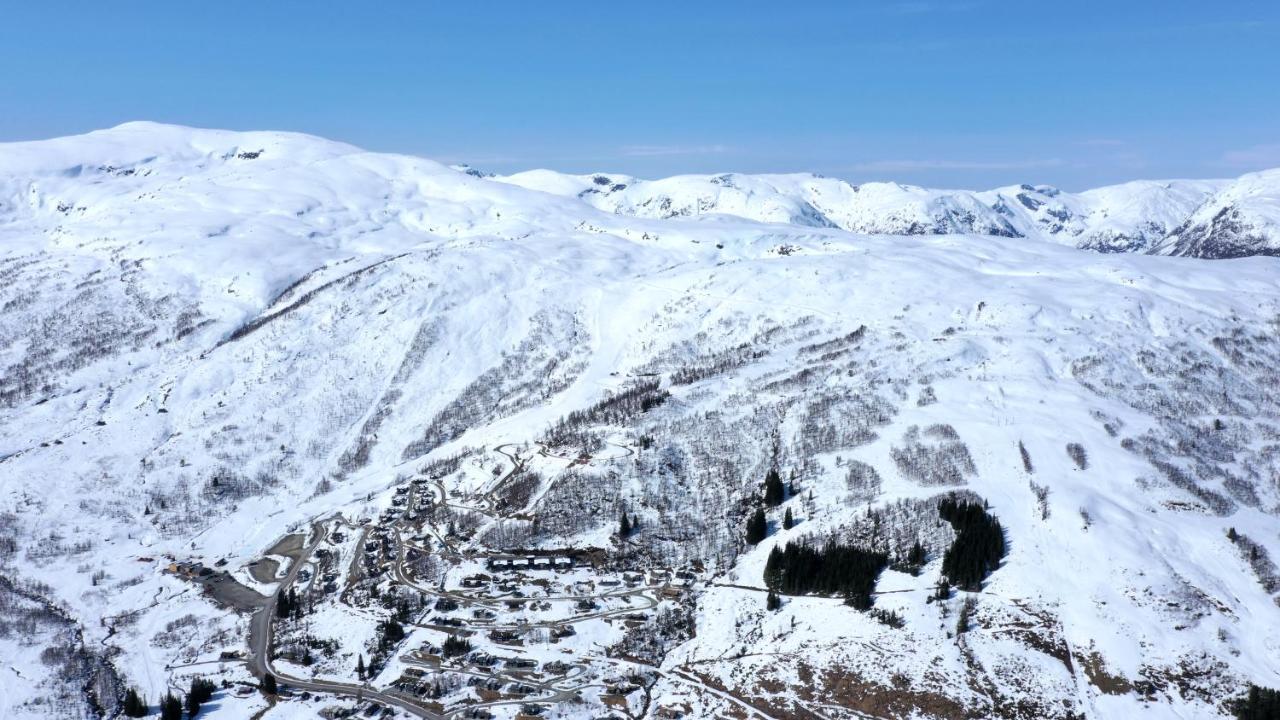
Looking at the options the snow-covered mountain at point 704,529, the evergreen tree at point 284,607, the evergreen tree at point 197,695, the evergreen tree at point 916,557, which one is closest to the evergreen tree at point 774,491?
the snow-covered mountain at point 704,529

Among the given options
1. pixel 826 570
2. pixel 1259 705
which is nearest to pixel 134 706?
pixel 826 570

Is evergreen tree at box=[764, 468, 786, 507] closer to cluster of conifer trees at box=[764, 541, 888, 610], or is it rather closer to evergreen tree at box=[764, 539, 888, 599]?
cluster of conifer trees at box=[764, 541, 888, 610]

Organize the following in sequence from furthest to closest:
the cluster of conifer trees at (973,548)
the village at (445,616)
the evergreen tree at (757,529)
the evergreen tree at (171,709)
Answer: the evergreen tree at (757,529) → the cluster of conifer trees at (973,548) → the village at (445,616) → the evergreen tree at (171,709)

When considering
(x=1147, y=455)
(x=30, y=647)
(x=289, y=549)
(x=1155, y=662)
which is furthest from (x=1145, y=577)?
(x=30, y=647)

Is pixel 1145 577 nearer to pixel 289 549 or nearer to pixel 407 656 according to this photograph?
pixel 407 656

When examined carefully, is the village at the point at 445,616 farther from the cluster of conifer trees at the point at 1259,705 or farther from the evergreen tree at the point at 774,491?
the cluster of conifer trees at the point at 1259,705

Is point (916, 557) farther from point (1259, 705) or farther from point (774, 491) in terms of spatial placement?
point (1259, 705)
